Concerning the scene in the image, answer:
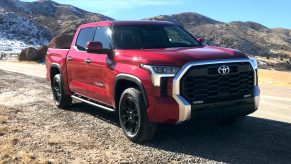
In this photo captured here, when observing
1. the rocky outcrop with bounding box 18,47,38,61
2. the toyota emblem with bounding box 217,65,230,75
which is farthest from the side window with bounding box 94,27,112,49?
the rocky outcrop with bounding box 18,47,38,61

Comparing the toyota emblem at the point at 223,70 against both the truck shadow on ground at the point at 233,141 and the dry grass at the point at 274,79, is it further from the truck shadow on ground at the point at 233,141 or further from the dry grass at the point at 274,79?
the dry grass at the point at 274,79

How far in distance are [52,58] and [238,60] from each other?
5271 mm

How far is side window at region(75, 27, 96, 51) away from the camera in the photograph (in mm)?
8820

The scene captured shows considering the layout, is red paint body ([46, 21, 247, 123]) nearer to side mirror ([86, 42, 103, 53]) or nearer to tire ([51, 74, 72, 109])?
side mirror ([86, 42, 103, 53])

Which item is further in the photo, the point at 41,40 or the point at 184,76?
the point at 41,40

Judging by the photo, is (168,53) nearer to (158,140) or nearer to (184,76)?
(184,76)

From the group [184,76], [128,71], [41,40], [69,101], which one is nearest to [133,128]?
[128,71]

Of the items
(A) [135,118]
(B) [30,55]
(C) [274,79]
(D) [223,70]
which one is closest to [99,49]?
(A) [135,118]

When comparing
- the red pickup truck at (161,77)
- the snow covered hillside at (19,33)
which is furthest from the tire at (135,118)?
the snow covered hillside at (19,33)

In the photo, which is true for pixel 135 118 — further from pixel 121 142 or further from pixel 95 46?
pixel 95 46

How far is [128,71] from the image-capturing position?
687 centimetres

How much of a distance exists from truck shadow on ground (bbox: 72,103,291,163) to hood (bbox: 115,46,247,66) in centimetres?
101

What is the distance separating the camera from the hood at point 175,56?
20.8 ft

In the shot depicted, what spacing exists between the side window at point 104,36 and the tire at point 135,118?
4.04 feet
